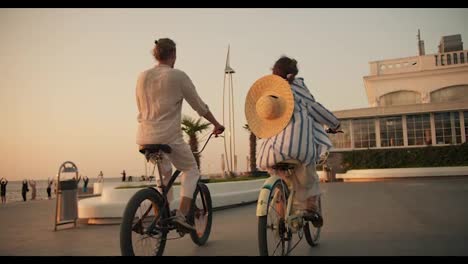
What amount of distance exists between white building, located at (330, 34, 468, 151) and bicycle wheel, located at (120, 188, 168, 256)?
30.0m

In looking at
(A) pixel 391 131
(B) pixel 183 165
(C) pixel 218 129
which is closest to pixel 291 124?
(C) pixel 218 129

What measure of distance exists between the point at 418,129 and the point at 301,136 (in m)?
30.9

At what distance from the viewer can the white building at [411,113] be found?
3097 cm

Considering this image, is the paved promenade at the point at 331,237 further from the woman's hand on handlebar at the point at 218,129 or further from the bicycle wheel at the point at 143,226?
the woman's hand on handlebar at the point at 218,129

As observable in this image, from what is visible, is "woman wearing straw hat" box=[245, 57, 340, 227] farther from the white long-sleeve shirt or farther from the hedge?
the hedge

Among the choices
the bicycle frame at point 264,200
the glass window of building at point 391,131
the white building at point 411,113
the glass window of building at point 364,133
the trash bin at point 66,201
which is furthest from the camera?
the glass window of building at point 364,133

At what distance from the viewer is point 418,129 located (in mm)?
31672

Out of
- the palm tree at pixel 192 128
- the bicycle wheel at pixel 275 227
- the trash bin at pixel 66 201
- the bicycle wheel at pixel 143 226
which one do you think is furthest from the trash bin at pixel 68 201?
the palm tree at pixel 192 128

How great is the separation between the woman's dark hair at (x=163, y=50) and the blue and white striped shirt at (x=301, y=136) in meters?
1.26

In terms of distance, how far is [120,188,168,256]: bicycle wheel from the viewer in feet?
10.8

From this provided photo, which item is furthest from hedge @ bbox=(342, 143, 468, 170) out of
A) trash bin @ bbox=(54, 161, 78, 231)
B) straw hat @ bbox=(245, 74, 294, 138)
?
straw hat @ bbox=(245, 74, 294, 138)

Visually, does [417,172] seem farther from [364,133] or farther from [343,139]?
[343,139]

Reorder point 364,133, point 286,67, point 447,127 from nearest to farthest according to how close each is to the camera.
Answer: point 286,67 < point 447,127 < point 364,133

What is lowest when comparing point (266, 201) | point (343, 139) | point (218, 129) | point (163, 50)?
point (266, 201)
